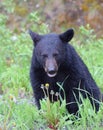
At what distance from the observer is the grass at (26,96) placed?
5.30 metres

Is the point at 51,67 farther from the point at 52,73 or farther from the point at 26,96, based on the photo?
the point at 26,96

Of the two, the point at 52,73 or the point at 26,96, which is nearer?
the point at 52,73

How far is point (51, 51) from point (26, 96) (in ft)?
4.91

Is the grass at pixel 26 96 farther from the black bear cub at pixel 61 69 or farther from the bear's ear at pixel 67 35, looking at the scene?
the bear's ear at pixel 67 35

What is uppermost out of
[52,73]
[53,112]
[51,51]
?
[51,51]

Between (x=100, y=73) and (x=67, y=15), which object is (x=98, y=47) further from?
(x=67, y=15)

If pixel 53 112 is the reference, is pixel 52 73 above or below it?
above

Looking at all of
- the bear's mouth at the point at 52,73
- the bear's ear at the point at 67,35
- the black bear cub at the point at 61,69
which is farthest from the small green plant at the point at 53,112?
the bear's ear at the point at 67,35

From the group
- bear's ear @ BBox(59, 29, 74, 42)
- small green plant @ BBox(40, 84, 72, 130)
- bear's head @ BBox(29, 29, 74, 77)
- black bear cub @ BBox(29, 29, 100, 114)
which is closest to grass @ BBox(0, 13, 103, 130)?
small green plant @ BBox(40, 84, 72, 130)

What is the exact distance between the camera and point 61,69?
19.3 ft

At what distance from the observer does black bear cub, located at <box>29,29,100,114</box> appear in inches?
227

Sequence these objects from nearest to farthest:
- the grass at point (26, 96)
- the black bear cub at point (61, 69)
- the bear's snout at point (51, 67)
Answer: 1. the grass at point (26, 96)
2. the bear's snout at point (51, 67)
3. the black bear cub at point (61, 69)

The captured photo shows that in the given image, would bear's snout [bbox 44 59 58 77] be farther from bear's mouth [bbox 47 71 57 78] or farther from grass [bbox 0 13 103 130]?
grass [bbox 0 13 103 130]

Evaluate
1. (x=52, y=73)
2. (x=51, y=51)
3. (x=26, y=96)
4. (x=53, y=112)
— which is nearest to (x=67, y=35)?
(x=51, y=51)
